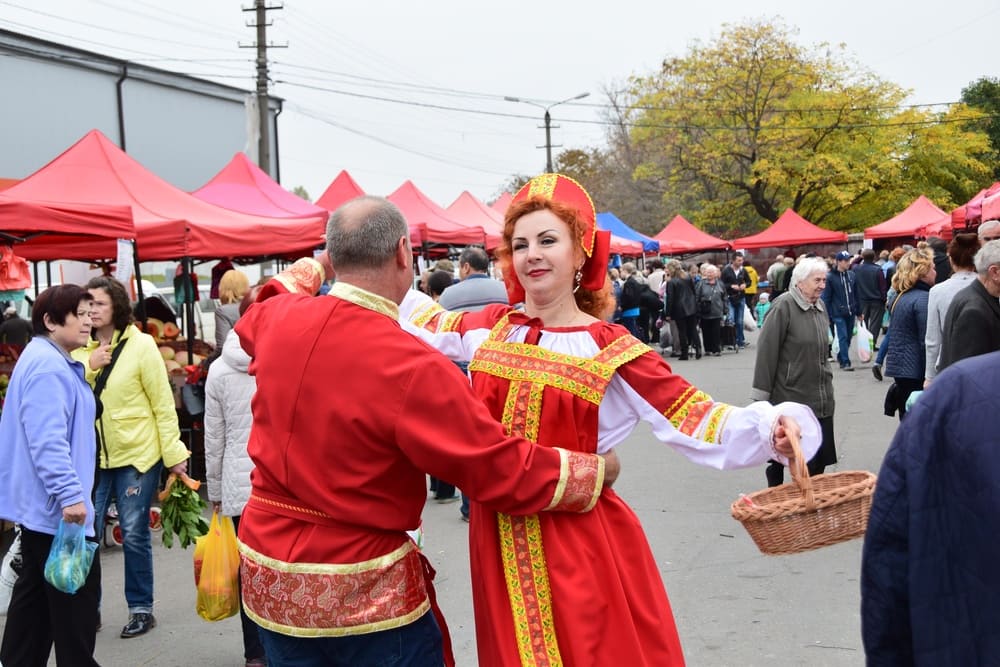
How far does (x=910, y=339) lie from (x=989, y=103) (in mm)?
49178

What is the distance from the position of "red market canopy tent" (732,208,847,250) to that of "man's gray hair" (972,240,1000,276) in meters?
23.5

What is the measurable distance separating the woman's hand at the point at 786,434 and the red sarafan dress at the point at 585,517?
3cm

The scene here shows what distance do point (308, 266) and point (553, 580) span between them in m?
1.39

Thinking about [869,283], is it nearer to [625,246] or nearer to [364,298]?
[625,246]

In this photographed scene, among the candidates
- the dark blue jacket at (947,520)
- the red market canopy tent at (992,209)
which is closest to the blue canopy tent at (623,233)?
the red market canopy tent at (992,209)

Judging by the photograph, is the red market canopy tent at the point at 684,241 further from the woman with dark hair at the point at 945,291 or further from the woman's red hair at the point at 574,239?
the woman's red hair at the point at 574,239

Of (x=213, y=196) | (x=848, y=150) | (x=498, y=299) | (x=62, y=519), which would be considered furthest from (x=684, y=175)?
(x=62, y=519)

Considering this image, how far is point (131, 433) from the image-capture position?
205 inches

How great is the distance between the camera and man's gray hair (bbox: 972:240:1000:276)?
210 inches

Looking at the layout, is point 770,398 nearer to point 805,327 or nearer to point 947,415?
point 805,327

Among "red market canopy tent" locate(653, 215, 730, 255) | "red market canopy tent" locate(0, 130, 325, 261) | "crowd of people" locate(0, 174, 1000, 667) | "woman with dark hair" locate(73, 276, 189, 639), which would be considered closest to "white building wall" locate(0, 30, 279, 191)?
"red market canopy tent" locate(653, 215, 730, 255)

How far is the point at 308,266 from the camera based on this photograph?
3.26 meters

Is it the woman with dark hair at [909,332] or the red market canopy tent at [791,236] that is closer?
the woman with dark hair at [909,332]

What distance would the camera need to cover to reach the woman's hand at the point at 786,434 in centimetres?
247
